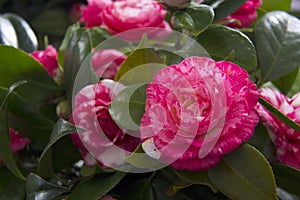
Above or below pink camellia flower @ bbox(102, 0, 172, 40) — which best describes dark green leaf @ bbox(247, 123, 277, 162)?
below

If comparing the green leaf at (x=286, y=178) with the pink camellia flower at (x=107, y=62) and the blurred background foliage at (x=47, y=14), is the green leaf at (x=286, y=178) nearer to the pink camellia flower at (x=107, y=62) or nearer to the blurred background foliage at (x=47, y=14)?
the pink camellia flower at (x=107, y=62)

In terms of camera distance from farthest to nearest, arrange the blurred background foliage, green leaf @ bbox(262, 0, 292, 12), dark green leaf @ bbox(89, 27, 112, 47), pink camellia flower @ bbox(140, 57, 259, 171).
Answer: the blurred background foliage → green leaf @ bbox(262, 0, 292, 12) → dark green leaf @ bbox(89, 27, 112, 47) → pink camellia flower @ bbox(140, 57, 259, 171)

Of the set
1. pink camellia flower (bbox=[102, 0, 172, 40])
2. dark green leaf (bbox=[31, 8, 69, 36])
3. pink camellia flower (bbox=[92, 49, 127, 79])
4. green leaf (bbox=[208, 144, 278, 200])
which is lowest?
dark green leaf (bbox=[31, 8, 69, 36])

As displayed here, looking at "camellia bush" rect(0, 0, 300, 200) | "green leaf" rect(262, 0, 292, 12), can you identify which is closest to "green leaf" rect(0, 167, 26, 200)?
"camellia bush" rect(0, 0, 300, 200)

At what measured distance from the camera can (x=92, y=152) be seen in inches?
20.4

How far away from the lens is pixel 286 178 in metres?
0.51

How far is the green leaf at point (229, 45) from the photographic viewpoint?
53 centimetres

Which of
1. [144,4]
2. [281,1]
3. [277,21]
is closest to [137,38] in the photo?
[144,4]

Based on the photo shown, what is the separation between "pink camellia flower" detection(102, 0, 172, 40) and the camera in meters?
0.61

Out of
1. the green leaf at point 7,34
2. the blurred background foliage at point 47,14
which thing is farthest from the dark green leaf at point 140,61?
the blurred background foliage at point 47,14

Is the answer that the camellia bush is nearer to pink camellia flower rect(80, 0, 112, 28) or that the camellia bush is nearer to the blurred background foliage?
pink camellia flower rect(80, 0, 112, 28)

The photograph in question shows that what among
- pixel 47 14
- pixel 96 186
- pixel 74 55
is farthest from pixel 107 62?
pixel 47 14

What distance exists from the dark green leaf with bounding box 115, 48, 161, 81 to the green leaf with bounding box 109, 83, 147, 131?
0.09 feet

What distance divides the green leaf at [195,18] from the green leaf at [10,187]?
0.22 meters
